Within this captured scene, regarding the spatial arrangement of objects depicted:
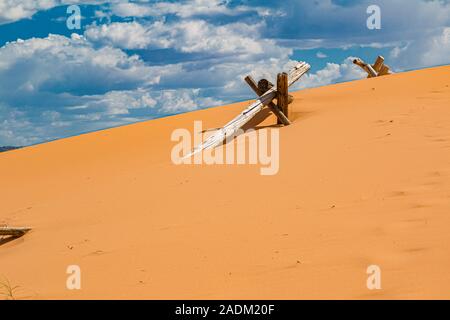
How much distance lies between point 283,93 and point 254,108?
831 mm

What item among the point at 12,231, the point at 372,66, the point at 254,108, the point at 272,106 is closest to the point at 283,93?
the point at 272,106

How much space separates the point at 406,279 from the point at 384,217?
1279 millimetres

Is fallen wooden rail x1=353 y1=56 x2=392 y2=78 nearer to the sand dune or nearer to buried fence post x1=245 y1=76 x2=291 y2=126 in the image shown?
buried fence post x1=245 y1=76 x2=291 y2=126

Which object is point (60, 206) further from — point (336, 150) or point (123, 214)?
point (336, 150)

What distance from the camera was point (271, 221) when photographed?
5.21 metres

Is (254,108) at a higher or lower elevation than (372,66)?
lower

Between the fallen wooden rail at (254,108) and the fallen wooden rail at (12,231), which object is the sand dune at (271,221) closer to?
the fallen wooden rail at (12,231)

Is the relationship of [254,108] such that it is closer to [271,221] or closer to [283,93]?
[283,93]

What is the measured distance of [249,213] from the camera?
18.5 ft

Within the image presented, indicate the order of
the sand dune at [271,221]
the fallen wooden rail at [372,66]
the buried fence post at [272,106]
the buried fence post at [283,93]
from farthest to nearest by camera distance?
1. the fallen wooden rail at [372,66]
2. the buried fence post at [283,93]
3. the buried fence post at [272,106]
4. the sand dune at [271,221]

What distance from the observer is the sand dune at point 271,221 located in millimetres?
3844

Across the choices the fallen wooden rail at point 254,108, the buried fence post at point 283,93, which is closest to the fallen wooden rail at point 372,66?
the fallen wooden rail at point 254,108

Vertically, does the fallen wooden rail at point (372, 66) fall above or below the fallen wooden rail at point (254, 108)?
above
